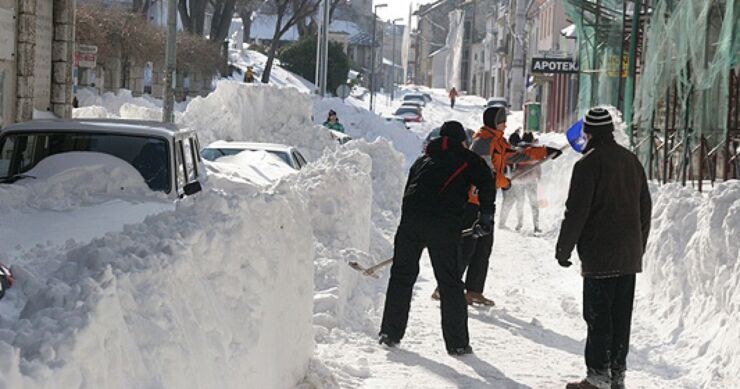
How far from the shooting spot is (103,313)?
3.95 metres

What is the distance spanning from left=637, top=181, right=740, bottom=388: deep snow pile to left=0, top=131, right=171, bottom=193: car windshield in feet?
13.2

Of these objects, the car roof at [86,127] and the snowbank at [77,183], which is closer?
the snowbank at [77,183]

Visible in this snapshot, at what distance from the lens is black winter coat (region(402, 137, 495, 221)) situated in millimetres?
8625

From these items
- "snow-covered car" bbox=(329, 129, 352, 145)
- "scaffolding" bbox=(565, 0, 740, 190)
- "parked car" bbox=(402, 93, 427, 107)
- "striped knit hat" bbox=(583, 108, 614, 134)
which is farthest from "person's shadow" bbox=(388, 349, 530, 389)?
"parked car" bbox=(402, 93, 427, 107)

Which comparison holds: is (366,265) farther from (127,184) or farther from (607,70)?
(607,70)

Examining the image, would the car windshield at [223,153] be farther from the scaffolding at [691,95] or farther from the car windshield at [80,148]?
the car windshield at [80,148]

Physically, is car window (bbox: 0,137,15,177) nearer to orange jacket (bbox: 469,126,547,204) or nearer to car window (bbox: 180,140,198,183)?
car window (bbox: 180,140,198,183)

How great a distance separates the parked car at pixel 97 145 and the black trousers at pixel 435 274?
1874 millimetres

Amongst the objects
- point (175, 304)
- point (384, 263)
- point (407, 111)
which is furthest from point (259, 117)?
point (407, 111)

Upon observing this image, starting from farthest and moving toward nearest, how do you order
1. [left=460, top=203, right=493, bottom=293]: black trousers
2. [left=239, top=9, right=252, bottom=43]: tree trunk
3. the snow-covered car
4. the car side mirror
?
[left=239, top=9, right=252, bottom=43]: tree trunk < the snow-covered car < [left=460, top=203, right=493, bottom=293]: black trousers < the car side mirror

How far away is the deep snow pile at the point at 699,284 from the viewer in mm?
8414

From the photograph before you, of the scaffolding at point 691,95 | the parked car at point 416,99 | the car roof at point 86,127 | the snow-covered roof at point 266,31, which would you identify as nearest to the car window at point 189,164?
the car roof at point 86,127

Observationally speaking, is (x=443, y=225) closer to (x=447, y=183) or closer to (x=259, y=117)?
(x=447, y=183)

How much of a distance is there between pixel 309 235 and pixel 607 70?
16966 millimetres
